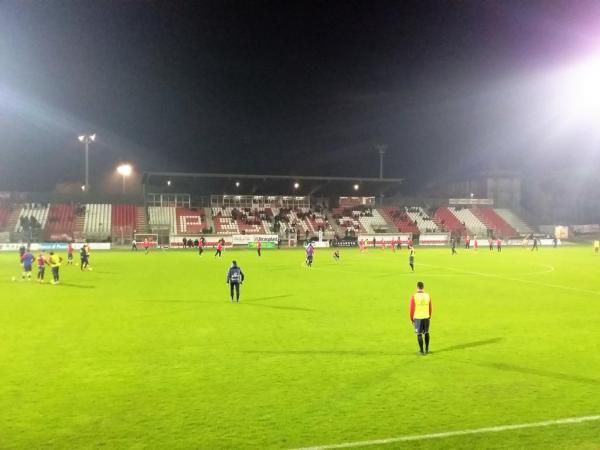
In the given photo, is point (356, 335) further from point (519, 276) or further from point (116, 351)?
point (519, 276)

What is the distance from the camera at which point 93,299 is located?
69.4 feet

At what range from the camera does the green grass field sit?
7629mm

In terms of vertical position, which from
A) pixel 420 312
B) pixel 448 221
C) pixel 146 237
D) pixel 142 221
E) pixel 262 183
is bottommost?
pixel 420 312

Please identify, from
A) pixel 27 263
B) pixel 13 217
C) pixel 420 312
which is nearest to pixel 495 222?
pixel 13 217

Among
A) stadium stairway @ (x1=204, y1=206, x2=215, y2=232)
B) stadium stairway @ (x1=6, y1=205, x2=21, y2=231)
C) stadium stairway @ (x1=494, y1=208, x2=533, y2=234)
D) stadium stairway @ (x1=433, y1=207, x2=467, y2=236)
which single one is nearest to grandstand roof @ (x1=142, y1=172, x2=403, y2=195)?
stadium stairway @ (x1=204, y1=206, x2=215, y2=232)

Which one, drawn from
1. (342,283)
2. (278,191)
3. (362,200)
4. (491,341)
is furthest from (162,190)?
(491,341)

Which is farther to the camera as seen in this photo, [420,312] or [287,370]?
[420,312]

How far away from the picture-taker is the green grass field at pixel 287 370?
25.0 ft

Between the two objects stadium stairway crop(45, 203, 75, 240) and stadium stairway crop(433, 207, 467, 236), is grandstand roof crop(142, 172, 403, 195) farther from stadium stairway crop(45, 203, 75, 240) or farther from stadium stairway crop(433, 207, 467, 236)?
stadium stairway crop(45, 203, 75, 240)

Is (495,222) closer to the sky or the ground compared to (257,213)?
closer to the ground

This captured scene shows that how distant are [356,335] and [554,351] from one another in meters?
4.96

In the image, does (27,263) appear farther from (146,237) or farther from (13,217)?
(13,217)

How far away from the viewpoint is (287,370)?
10.8m

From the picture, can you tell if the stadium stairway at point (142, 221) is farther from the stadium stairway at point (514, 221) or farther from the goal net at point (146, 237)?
the stadium stairway at point (514, 221)
